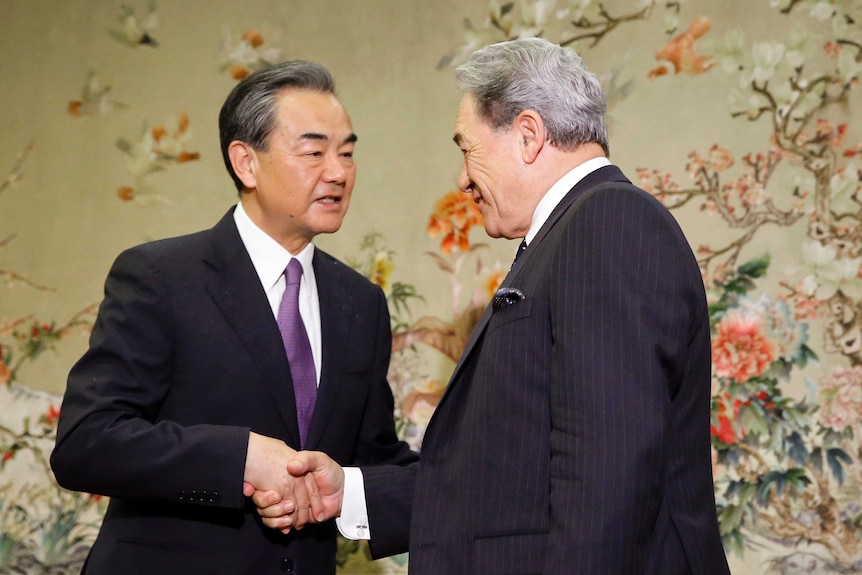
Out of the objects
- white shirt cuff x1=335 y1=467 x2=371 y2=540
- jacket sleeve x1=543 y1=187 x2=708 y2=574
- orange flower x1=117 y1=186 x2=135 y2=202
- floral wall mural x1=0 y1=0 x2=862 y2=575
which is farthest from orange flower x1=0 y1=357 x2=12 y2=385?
jacket sleeve x1=543 y1=187 x2=708 y2=574

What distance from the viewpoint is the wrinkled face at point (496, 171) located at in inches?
61.8

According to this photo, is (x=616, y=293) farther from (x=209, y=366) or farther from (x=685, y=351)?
(x=209, y=366)

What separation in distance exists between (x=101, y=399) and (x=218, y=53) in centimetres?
138

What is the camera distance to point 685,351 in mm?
1348

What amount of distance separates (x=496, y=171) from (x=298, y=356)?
642mm

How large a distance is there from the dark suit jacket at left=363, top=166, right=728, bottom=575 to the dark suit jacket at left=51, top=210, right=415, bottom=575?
1.62 ft

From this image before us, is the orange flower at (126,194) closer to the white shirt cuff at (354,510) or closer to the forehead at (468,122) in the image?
the white shirt cuff at (354,510)

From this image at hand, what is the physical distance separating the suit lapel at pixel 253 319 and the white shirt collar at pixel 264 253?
0.16 ft

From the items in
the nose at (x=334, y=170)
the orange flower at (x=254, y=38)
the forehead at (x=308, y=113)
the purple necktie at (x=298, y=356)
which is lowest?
the purple necktie at (x=298, y=356)

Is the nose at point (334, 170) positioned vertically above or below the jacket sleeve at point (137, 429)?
above

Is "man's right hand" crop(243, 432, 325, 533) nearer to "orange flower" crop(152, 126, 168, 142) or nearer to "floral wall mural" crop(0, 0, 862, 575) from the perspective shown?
"floral wall mural" crop(0, 0, 862, 575)

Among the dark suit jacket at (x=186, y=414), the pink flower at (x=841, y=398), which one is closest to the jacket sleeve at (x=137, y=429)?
the dark suit jacket at (x=186, y=414)

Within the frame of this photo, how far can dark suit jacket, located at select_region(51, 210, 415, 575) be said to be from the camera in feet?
5.87

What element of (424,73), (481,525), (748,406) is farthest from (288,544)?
(424,73)
